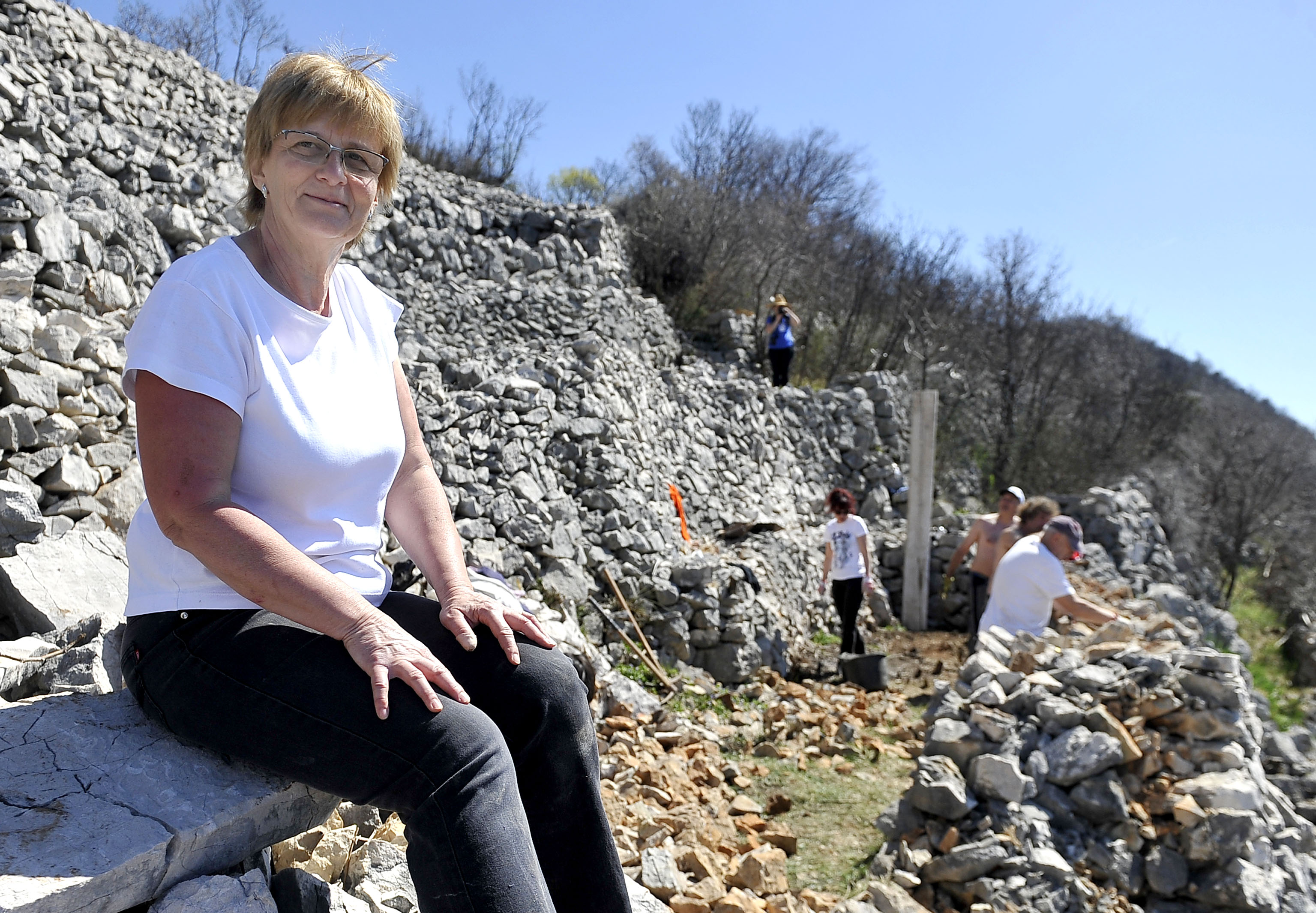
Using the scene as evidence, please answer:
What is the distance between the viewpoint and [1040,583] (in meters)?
5.46

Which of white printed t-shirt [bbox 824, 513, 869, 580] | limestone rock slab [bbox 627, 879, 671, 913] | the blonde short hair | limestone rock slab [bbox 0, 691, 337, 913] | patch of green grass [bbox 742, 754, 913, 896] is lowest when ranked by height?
patch of green grass [bbox 742, 754, 913, 896]

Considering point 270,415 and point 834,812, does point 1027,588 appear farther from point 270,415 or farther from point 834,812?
point 270,415

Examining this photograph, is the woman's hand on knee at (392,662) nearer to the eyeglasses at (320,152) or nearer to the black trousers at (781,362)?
the eyeglasses at (320,152)

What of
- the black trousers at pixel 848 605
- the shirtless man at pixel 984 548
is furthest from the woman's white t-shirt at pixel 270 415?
the shirtless man at pixel 984 548

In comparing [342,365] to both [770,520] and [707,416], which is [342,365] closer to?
[770,520]

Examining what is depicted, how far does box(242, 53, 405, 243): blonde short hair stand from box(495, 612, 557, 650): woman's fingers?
3.14ft

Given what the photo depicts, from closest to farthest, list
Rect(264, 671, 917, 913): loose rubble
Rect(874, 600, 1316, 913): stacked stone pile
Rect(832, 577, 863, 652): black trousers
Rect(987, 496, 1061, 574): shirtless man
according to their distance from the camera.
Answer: Rect(264, 671, 917, 913): loose rubble → Rect(874, 600, 1316, 913): stacked stone pile → Rect(987, 496, 1061, 574): shirtless man → Rect(832, 577, 863, 652): black trousers

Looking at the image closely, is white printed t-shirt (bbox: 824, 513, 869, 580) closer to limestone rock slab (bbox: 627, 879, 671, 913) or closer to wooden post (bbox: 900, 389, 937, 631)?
wooden post (bbox: 900, 389, 937, 631)

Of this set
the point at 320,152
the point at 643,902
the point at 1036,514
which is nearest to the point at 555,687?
the point at 643,902

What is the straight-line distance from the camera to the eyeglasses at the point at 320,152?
165 cm

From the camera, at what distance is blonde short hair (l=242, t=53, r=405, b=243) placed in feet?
5.37

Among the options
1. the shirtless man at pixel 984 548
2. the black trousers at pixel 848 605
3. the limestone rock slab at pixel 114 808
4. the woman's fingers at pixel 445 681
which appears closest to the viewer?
the limestone rock slab at pixel 114 808

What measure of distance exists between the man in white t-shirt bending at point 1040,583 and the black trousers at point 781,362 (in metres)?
8.66

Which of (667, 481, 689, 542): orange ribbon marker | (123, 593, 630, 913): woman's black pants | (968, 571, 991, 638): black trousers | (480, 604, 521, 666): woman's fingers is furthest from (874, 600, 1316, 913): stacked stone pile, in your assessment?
(667, 481, 689, 542): orange ribbon marker
